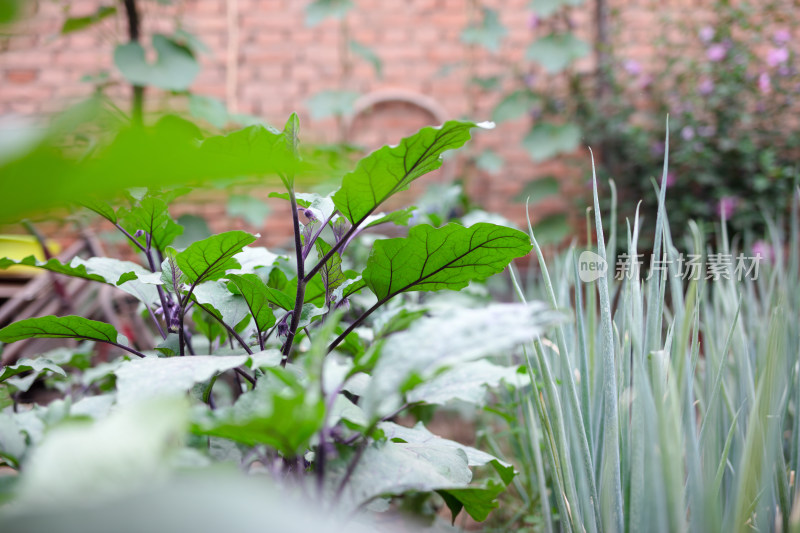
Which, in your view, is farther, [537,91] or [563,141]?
[537,91]

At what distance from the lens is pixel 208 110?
6.33 feet

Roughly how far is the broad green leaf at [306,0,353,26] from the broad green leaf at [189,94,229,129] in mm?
690

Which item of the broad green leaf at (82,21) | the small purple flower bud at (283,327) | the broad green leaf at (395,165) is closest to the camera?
the broad green leaf at (395,165)

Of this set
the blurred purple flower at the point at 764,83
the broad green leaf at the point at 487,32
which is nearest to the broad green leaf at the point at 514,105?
the broad green leaf at the point at 487,32

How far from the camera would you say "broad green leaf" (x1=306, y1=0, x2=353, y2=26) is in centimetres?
238

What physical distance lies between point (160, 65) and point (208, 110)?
0.78 feet

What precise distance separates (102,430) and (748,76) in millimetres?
3079

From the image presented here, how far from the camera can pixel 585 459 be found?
50 centimetres

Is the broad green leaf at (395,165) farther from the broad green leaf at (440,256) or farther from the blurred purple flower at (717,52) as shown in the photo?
the blurred purple flower at (717,52)

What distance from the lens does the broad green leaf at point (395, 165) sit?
15.2 inches

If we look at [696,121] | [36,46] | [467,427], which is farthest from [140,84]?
[696,121]

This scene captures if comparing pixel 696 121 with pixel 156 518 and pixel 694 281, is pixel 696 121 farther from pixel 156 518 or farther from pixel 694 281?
pixel 156 518

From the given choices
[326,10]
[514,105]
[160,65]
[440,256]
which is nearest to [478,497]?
[440,256]

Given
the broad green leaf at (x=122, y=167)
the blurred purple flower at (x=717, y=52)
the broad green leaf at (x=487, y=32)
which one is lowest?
the broad green leaf at (x=122, y=167)
